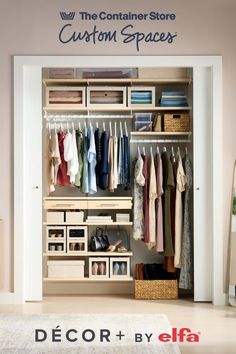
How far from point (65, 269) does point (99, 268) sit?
36 cm

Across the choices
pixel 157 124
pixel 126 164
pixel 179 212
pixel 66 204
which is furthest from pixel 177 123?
pixel 66 204

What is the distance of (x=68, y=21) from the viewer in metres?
6.82

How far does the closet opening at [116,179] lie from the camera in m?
7.45

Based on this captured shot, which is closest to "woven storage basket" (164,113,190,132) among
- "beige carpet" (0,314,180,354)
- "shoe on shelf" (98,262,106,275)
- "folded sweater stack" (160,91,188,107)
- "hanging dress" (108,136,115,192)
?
"folded sweater stack" (160,91,188,107)

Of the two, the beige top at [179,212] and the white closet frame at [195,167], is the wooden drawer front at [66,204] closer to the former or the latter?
the white closet frame at [195,167]

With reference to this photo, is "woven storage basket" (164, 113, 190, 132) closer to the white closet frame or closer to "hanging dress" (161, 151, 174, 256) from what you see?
"hanging dress" (161, 151, 174, 256)

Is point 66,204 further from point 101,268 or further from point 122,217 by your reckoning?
point 101,268

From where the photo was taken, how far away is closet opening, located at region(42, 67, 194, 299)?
745 centimetres

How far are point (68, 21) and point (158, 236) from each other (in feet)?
7.74

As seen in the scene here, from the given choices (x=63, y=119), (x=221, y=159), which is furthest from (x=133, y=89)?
(x=221, y=159)

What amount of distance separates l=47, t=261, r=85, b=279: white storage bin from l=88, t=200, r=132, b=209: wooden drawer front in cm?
62

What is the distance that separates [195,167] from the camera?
7000 mm

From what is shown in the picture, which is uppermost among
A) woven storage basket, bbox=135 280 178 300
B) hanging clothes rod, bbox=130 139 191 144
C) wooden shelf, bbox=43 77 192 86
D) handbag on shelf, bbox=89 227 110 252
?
wooden shelf, bbox=43 77 192 86

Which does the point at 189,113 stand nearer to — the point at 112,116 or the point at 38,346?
the point at 112,116
